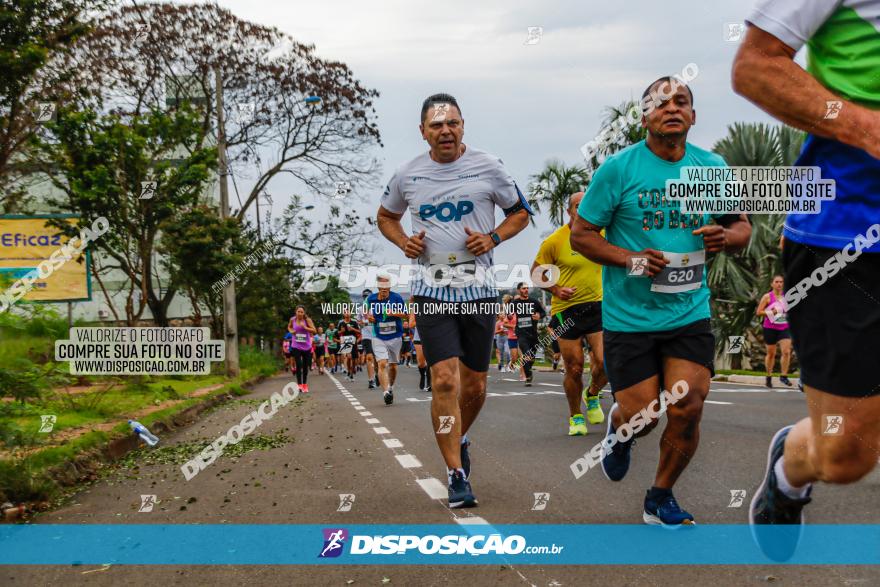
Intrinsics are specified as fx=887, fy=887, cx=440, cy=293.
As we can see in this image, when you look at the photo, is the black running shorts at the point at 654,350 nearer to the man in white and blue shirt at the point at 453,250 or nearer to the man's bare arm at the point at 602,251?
the man's bare arm at the point at 602,251

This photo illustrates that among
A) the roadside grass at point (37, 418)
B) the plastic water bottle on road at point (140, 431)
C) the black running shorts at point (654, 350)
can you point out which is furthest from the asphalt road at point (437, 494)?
the plastic water bottle on road at point (140, 431)

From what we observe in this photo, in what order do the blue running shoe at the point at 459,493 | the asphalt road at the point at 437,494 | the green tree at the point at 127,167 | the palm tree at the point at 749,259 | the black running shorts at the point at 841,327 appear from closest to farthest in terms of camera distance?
the black running shorts at the point at 841,327
the asphalt road at the point at 437,494
the blue running shoe at the point at 459,493
the green tree at the point at 127,167
the palm tree at the point at 749,259

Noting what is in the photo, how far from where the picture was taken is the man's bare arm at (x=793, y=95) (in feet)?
7.72

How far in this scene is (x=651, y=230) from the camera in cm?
447

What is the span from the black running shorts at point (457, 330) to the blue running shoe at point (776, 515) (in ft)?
8.55

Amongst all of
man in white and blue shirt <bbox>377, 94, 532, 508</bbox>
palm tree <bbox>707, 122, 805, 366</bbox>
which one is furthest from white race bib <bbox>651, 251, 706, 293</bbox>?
palm tree <bbox>707, 122, 805, 366</bbox>

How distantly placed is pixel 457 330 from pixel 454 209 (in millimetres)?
767

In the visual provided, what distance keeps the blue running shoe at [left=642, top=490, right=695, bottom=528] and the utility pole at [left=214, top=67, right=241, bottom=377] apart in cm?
2209

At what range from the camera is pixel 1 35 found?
7445 mm

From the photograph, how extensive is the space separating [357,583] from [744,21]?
8.94ft

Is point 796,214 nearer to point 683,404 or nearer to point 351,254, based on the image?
point 683,404

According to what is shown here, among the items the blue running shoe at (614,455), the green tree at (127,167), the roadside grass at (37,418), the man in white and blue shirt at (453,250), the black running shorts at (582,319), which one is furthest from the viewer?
the green tree at (127,167)

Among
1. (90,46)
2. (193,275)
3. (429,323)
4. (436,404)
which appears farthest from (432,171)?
(90,46)

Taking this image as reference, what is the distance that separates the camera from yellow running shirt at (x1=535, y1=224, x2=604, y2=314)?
28.5 feet
